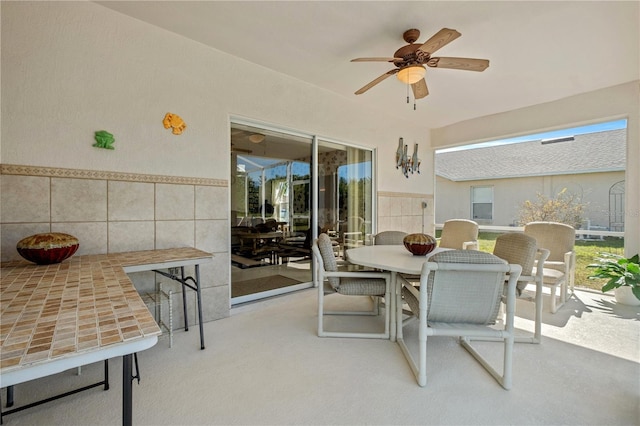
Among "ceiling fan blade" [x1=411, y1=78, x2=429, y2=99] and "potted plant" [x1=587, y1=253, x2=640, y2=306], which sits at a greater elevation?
"ceiling fan blade" [x1=411, y1=78, x2=429, y2=99]

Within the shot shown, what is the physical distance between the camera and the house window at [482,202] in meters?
5.36

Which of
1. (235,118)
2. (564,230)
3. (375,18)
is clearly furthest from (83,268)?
(564,230)

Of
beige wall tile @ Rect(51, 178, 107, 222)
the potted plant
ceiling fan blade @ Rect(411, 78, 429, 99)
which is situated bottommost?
the potted plant

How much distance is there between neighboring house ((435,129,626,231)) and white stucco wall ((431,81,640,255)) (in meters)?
0.23

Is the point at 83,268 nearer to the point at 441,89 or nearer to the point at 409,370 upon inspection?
the point at 409,370

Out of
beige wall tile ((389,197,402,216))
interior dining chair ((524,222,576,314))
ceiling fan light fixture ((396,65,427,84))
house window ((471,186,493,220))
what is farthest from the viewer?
house window ((471,186,493,220))

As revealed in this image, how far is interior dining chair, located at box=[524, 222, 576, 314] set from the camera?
10.4ft

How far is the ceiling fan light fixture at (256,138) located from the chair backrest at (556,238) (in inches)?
152

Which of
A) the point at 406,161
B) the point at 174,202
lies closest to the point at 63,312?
the point at 174,202

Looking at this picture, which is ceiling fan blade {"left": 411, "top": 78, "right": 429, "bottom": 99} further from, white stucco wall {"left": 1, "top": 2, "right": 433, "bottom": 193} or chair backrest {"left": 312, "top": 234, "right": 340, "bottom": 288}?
chair backrest {"left": 312, "top": 234, "right": 340, "bottom": 288}

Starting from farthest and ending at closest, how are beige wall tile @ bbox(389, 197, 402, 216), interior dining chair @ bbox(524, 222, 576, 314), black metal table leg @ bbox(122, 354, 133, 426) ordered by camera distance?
beige wall tile @ bbox(389, 197, 402, 216)
interior dining chair @ bbox(524, 222, 576, 314)
black metal table leg @ bbox(122, 354, 133, 426)

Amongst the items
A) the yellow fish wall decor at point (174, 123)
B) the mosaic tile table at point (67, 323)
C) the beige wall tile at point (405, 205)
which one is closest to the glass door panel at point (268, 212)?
the yellow fish wall decor at point (174, 123)

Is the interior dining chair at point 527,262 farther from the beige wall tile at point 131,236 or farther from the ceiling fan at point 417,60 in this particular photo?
the beige wall tile at point 131,236

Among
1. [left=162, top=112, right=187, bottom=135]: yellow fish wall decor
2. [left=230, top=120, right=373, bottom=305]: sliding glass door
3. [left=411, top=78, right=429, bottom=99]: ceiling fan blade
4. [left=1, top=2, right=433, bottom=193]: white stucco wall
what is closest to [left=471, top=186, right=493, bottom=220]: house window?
[left=230, top=120, right=373, bottom=305]: sliding glass door
